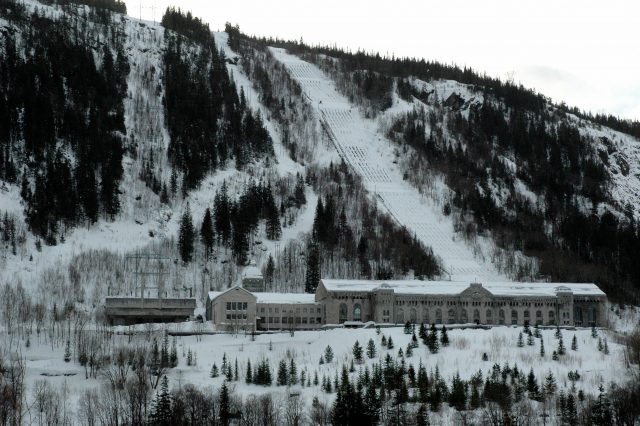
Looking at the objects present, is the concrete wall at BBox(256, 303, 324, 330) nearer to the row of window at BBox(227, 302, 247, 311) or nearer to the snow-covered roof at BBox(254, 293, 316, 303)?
the snow-covered roof at BBox(254, 293, 316, 303)

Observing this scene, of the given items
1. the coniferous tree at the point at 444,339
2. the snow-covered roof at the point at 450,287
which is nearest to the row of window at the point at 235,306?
the snow-covered roof at the point at 450,287

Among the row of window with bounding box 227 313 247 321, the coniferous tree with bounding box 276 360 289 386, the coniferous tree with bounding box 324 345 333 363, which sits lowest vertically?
the coniferous tree with bounding box 276 360 289 386

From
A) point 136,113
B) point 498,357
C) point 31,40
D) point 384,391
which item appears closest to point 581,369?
point 498,357

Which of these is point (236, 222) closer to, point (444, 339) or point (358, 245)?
point (358, 245)

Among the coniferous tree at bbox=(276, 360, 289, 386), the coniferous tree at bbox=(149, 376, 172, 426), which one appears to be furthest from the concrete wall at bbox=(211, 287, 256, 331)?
the coniferous tree at bbox=(149, 376, 172, 426)

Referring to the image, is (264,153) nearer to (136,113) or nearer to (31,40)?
(136,113)

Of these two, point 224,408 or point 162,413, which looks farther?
point 224,408

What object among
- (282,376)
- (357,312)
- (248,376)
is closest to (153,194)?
(357,312)
